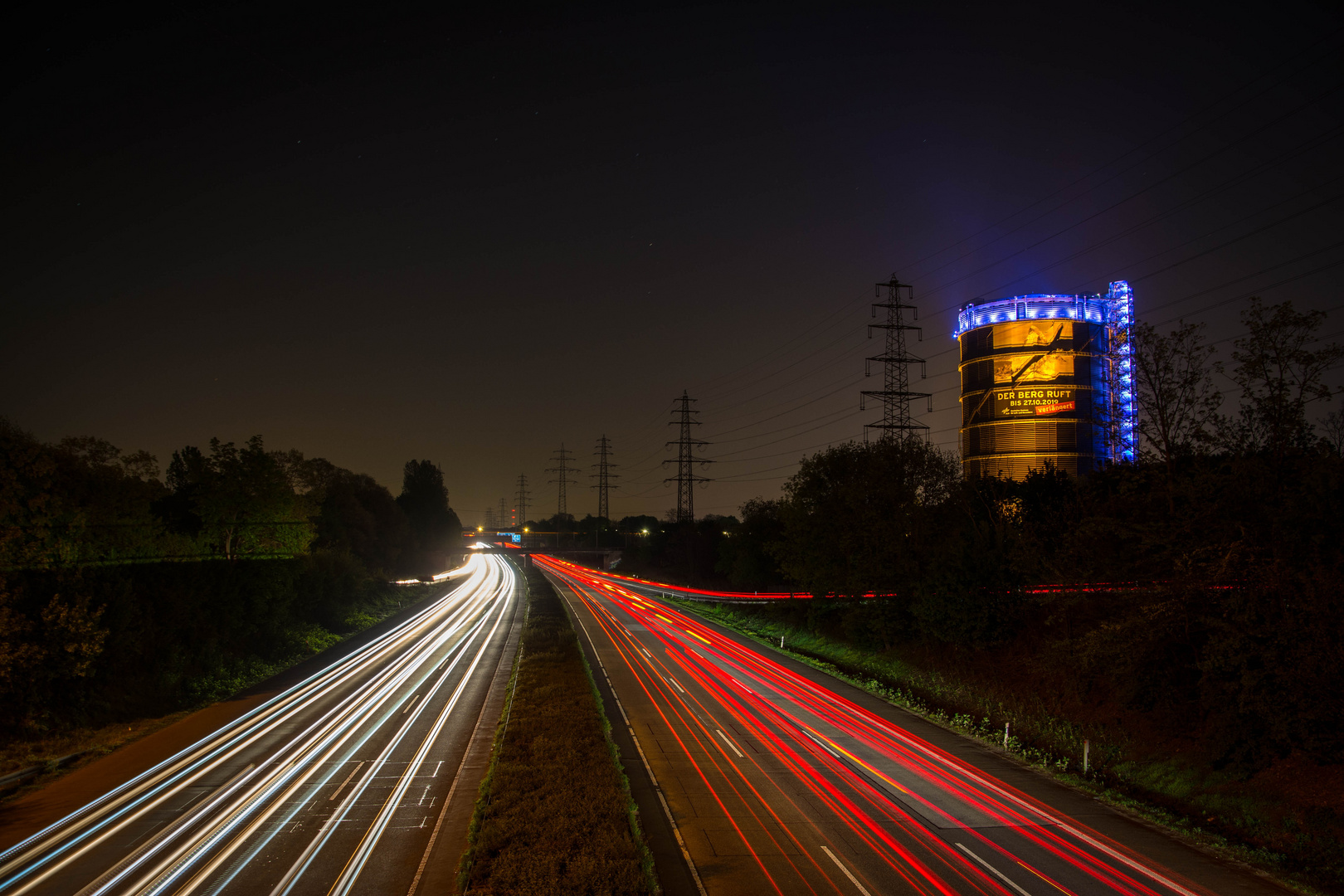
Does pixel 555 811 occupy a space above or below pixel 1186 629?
below

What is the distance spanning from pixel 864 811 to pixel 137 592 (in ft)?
97.7

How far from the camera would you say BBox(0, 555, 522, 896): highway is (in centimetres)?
1304

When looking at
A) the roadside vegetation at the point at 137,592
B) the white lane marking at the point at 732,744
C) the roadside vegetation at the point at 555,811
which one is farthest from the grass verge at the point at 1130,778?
the roadside vegetation at the point at 137,592

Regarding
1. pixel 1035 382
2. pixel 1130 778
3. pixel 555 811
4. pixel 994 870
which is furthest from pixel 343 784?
pixel 1035 382

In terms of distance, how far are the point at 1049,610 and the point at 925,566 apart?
969 centimetres

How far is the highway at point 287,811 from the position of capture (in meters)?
13.0

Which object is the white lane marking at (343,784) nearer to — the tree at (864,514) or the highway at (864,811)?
the highway at (864,811)

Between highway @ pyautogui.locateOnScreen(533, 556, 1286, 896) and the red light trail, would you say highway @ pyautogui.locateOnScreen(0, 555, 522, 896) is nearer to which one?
highway @ pyautogui.locateOnScreen(533, 556, 1286, 896)

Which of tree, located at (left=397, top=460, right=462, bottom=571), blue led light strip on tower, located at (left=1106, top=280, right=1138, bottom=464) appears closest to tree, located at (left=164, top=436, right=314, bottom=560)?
blue led light strip on tower, located at (left=1106, top=280, right=1138, bottom=464)

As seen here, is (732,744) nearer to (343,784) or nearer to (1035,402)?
(343,784)

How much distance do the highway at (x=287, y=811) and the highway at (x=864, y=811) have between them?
5.22m

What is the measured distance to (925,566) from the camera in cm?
3734

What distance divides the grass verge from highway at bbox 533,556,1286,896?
651 mm

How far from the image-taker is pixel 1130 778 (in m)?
18.7
